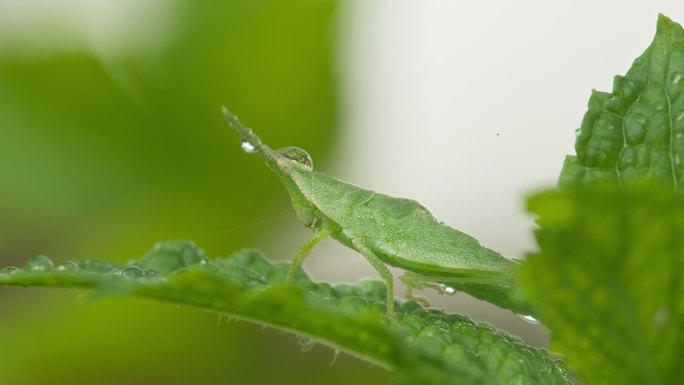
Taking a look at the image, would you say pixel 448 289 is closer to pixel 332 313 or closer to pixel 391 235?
pixel 391 235

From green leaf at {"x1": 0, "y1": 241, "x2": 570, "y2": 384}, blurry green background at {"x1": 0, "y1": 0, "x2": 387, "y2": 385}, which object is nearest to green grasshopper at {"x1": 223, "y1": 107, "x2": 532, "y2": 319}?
green leaf at {"x1": 0, "y1": 241, "x2": 570, "y2": 384}

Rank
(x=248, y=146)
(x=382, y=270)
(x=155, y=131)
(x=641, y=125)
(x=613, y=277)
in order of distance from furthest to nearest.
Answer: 1. (x=155, y=131)
2. (x=248, y=146)
3. (x=382, y=270)
4. (x=641, y=125)
5. (x=613, y=277)

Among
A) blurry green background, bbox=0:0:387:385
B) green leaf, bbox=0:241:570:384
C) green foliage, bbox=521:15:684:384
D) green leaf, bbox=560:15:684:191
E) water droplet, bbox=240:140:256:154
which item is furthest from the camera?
blurry green background, bbox=0:0:387:385

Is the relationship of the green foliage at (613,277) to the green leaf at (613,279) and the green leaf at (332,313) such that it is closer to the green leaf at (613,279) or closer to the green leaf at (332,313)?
the green leaf at (613,279)

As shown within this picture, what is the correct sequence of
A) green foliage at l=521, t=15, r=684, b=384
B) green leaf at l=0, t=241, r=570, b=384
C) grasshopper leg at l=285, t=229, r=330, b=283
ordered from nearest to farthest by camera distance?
green foliage at l=521, t=15, r=684, b=384
green leaf at l=0, t=241, r=570, b=384
grasshopper leg at l=285, t=229, r=330, b=283

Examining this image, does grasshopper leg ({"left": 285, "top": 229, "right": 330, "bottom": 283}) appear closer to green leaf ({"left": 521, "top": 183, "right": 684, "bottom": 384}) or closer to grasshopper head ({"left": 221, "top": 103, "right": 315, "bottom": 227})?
grasshopper head ({"left": 221, "top": 103, "right": 315, "bottom": 227})

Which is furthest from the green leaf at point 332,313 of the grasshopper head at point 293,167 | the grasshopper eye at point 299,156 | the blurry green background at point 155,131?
the blurry green background at point 155,131

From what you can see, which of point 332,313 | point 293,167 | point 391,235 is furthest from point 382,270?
point 332,313
